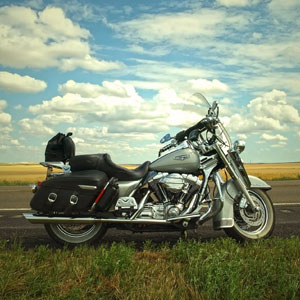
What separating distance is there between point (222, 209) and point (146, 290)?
222 centimetres

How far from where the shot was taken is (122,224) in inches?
194

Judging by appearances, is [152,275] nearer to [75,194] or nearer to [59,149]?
[75,194]

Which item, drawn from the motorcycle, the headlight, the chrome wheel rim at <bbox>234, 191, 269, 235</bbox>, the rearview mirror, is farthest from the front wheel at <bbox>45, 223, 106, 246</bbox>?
the headlight

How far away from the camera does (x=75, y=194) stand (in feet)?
16.1

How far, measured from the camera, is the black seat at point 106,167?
4988mm

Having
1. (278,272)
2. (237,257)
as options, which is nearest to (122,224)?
(237,257)

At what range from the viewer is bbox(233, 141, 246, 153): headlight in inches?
207

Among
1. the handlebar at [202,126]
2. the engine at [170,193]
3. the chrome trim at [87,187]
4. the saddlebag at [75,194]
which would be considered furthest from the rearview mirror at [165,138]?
the chrome trim at [87,187]

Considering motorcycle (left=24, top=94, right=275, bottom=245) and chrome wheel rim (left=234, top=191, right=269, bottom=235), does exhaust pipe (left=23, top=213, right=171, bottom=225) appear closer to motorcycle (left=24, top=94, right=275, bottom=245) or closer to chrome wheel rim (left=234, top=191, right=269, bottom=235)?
motorcycle (left=24, top=94, right=275, bottom=245)

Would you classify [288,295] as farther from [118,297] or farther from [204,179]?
[204,179]

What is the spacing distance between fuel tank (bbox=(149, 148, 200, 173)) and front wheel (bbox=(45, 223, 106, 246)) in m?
1.09

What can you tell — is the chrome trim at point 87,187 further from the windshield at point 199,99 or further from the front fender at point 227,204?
the windshield at point 199,99

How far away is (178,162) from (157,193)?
50 cm

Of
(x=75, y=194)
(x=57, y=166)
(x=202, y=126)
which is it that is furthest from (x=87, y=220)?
(x=202, y=126)
